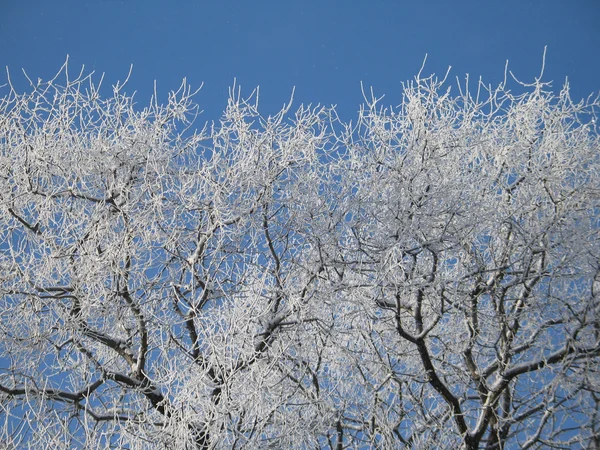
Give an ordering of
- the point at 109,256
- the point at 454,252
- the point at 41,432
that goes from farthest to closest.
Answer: the point at 454,252 → the point at 109,256 → the point at 41,432

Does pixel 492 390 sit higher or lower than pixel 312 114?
lower

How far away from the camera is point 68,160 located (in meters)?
7.73

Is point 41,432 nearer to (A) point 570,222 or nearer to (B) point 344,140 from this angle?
(B) point 344,140

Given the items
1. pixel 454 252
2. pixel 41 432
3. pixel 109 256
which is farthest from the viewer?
pixel 454 252

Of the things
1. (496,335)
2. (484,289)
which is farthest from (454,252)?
(496,335)

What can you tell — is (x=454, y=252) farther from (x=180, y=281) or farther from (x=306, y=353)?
(x=180, y=281)

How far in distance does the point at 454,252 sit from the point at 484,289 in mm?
464

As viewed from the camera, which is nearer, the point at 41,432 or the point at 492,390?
the point at 41,432

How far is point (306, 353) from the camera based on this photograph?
777cm

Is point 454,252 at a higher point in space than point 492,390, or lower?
higher

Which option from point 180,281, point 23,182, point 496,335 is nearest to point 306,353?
point 180,281

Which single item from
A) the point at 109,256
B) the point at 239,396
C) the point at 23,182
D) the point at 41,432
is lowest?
the point at 41,432

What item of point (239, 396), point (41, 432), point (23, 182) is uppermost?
point (23, 182)

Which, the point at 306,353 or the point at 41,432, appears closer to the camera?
the point at 41,432
